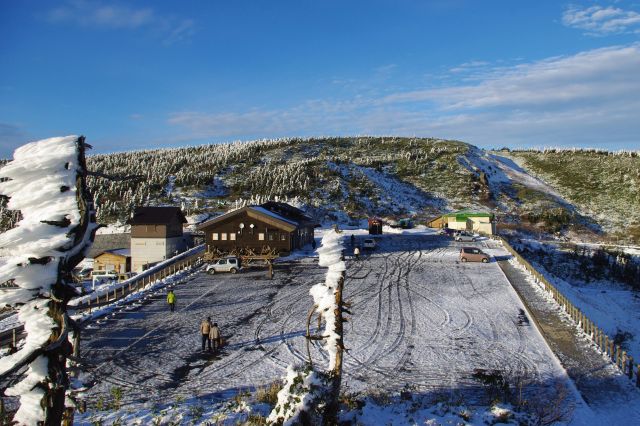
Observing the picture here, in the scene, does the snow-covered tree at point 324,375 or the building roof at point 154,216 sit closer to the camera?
the snow-covered tree at point 324,375

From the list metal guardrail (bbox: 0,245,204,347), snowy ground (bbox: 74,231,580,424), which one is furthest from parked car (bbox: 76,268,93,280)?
snowy ground (bbox: 74,231,580,424)

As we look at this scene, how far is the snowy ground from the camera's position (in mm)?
16938

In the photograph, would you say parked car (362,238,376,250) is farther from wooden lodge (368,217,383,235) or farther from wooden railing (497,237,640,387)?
wooden railing (497,237,640,387)

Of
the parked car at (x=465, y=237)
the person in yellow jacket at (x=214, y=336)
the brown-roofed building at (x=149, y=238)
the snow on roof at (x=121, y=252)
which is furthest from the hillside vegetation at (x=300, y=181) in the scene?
the person in yellow jacket at (x=214, y=336)

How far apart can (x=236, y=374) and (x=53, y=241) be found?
562 inches

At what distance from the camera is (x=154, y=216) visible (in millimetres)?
51031

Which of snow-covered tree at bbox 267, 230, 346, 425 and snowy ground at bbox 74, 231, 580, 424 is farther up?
snow-covered tree at bbox 267, 230, 346, 425

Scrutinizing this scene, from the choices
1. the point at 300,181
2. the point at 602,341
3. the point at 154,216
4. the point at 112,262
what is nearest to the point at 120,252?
the point at 112,262

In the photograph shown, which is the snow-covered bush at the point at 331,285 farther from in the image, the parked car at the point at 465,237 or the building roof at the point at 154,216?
the parked car at the point at 465,237

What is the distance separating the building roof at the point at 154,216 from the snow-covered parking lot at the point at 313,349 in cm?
1642

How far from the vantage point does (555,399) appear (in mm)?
15461

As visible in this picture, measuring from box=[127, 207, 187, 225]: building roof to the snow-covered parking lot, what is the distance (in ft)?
53.9

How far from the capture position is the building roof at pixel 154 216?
50.3 m

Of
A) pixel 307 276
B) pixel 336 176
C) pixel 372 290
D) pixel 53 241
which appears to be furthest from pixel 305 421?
pixel 336 176
